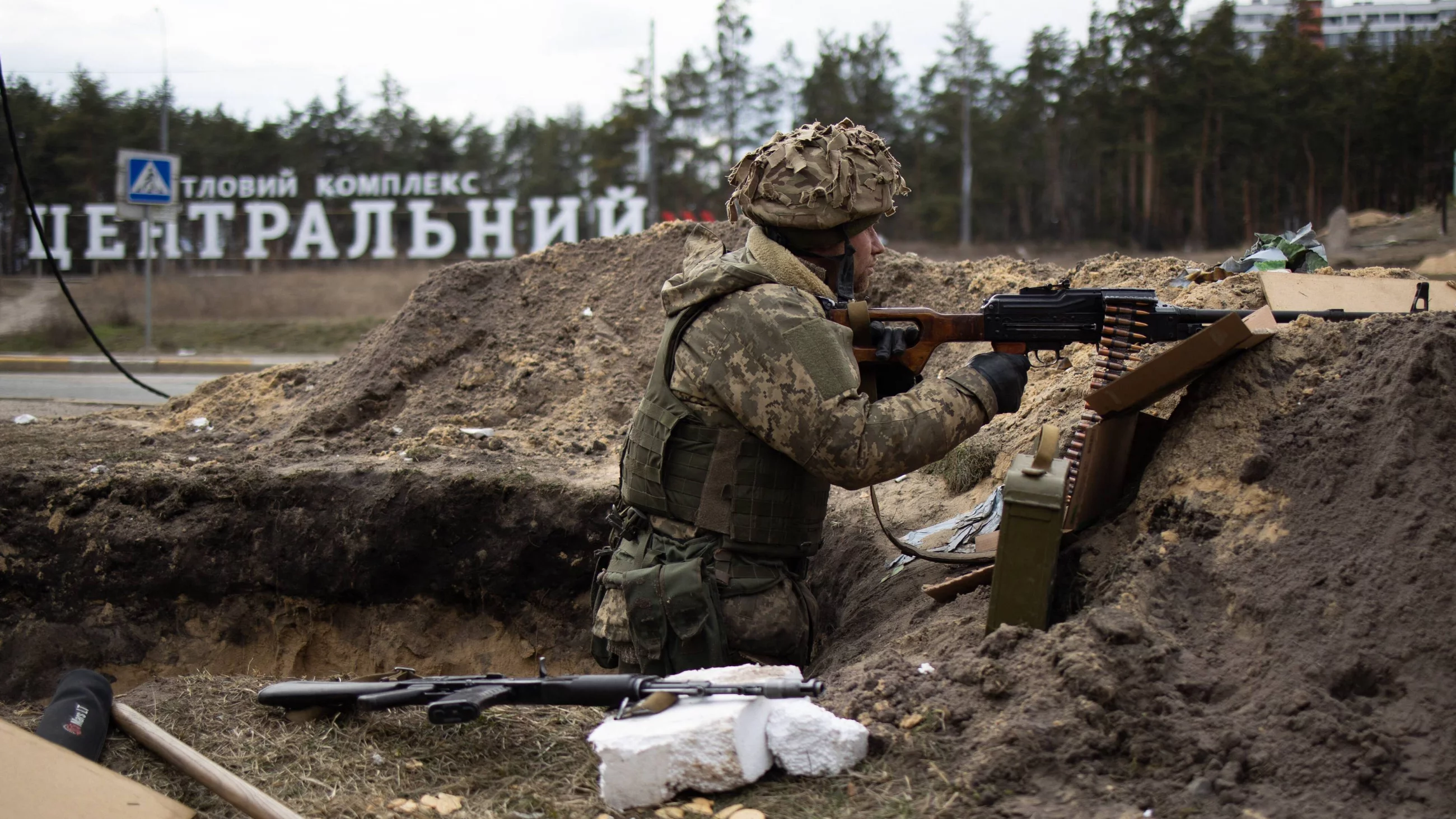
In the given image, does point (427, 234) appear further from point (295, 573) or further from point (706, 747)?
point (706, 747)

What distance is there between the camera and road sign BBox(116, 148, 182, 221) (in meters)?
13.8

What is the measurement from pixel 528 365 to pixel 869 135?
4291mm

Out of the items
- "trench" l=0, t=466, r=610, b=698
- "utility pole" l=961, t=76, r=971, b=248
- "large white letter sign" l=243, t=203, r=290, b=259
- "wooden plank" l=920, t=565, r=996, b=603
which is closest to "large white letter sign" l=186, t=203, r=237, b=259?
"large white letter sign" l=243, t=203, r=290, b=259


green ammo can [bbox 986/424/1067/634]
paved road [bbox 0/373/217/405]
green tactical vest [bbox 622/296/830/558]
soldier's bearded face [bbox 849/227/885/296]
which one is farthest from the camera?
paved road [bbox 0/373/217/405]

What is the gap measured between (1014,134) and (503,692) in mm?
26769

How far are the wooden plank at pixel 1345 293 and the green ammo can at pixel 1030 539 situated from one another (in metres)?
1.35

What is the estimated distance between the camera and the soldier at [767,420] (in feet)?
9.62

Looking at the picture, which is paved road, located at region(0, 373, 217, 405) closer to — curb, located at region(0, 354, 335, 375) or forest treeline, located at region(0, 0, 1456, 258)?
curb, located at region(0, 354, 335, 375)

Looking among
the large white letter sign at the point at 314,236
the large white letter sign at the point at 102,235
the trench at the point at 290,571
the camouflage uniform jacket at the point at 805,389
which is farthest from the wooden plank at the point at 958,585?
the large white letter sign at the point at 102,235

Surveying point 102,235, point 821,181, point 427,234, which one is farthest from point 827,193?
point 102,235

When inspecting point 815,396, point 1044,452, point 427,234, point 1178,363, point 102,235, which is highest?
point 427,234

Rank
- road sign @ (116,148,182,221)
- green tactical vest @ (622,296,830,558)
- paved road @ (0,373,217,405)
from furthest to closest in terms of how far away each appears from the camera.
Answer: road sign @ (116,148,182,221) < paved road @ (0,373,217,405) < green tactical vest @ (622,296,830,558)

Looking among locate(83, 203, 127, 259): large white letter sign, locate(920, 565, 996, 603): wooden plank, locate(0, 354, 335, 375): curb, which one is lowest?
locate(0, 354, 335, 375): curb

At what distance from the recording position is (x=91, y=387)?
1362 cm
